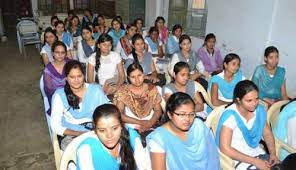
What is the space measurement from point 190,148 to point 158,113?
33.6 inches

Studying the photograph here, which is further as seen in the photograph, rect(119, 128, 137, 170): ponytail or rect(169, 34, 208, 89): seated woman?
rect(169, 34, 208, 89): seated woman

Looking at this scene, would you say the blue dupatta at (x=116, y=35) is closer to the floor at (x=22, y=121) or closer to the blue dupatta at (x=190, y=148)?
Answer: the floor at (x=22, y=121)

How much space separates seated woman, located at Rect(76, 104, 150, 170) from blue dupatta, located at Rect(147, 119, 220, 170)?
0.65 ft

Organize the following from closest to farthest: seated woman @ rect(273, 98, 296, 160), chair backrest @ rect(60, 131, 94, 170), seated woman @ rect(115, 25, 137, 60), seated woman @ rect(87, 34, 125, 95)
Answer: chair backrest @ rect(60, 131, 94, 170), seated woman @ rect(273, 98, 296, 160), seated woman @ rect(87, 34, 125, 95), seated woman @ rect(115, 25, 137, 60)

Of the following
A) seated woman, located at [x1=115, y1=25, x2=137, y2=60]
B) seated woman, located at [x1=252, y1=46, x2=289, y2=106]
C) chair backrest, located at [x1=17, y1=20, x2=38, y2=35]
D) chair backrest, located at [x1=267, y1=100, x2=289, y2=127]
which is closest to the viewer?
chair backrest, located at [x1=267, y1=100, x2=289, y2=127]

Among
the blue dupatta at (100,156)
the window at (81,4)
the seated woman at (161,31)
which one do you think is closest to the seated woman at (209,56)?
the seated woman at (161,31)

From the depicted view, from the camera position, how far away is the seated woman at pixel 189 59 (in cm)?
404

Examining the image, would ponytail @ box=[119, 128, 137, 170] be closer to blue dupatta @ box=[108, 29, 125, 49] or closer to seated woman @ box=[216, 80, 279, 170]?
seated woman @ box=[216, 80, 279, 170]

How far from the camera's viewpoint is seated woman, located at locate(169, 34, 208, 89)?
404cm

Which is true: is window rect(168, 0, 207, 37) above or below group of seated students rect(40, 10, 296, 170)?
above

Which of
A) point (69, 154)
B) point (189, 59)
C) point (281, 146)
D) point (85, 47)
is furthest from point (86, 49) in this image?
point (281, 146)

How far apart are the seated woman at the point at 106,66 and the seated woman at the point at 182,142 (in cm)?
178

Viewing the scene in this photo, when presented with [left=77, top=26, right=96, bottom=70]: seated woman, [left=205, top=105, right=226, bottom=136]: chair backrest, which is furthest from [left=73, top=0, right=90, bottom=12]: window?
[left=205, top=105, right=226, bottom=136]: chair backrest

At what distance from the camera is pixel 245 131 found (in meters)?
2.26
